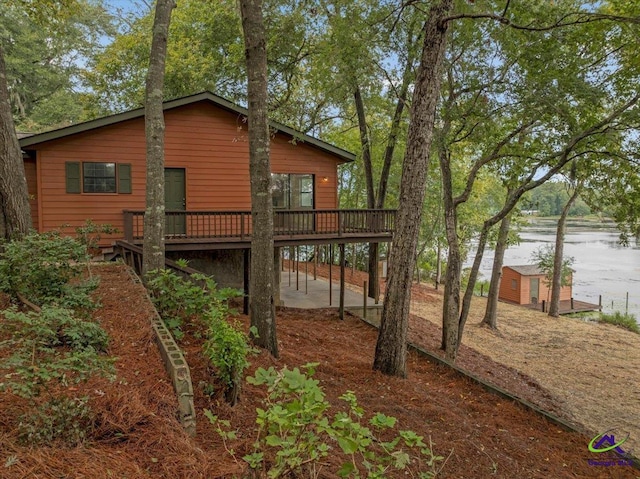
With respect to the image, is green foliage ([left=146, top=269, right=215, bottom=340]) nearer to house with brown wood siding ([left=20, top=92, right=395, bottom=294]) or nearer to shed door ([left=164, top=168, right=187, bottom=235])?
house with brown wood siding ([left=20, top=92, right=395, bottom=294])

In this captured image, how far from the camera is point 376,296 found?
13484mm

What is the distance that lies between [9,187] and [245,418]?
17.9 feet

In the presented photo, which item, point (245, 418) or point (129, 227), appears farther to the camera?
point (129, 227)

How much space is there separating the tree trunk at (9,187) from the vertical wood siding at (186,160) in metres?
4.72

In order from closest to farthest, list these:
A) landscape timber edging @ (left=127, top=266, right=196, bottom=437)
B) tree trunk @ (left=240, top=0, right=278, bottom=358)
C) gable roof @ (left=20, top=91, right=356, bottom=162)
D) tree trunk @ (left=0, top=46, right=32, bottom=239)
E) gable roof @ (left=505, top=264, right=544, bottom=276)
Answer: landscape timber edging @ (left=127, top=266, right=196, bottom=437) → tree trunk @ (left=240, top=0, right=278, bottom=358) → tree trunk @ (left=0, top=46, right=32, bottom=239) → gable roof @ (left=20, top=91, right=356, bottom=162) → gable roof @ (left=505, top=264, right=544, bottom=276)

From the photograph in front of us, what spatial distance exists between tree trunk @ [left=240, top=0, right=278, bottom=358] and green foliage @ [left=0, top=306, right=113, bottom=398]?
235cm

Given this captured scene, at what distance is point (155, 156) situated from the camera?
7.13 m

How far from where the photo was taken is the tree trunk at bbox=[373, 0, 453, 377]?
5.98 metres

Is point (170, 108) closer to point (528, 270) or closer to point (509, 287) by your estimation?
point (528, 270)

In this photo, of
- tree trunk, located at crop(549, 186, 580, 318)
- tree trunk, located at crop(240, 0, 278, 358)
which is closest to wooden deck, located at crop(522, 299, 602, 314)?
tree trunk, located at crop(549, 186, 580, 318)

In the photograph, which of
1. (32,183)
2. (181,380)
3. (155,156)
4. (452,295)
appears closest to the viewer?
(181,380)

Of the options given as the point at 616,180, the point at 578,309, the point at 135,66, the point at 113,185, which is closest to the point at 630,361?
the point at 616,180

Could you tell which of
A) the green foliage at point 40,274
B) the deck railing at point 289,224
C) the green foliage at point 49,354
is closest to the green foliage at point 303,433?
the green foliage at point 49,354

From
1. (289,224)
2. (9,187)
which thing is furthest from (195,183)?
(9,187)
